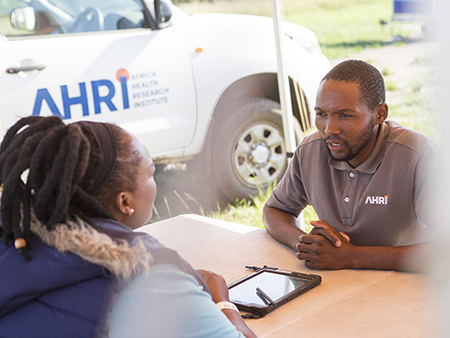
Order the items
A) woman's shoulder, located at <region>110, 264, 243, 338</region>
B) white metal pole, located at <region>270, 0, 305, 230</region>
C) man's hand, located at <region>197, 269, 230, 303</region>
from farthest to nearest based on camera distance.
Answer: white metal pole, located at <region>270, 0, 305, 230</region> → man's hand, located at <region>197, 269, 230, 303</region> → woman's shoulder, located at <region>110, 264, 243, 338</region>

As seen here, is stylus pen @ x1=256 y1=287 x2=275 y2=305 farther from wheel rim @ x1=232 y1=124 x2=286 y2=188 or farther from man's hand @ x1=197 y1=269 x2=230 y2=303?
wheel rim @ x1=232 y1=124 x2=286 y2=188

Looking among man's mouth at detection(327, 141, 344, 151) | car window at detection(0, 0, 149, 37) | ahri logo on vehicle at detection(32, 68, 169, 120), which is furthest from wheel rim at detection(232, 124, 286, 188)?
man's mouth at detection(327, 141, 344, 151)

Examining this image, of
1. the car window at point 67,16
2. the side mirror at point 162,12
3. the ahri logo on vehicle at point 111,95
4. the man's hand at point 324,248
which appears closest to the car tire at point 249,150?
the ahri logo on vehicle at point 111,95

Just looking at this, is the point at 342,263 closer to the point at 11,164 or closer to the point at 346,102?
the point at 346,102

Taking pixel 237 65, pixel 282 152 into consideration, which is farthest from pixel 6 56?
pixel 282 152

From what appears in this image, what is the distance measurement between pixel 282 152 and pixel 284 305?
2.69 meters

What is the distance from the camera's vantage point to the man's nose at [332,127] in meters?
1.83

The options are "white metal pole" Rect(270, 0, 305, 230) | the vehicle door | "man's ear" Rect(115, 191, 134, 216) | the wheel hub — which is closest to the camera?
"man's ear" Rect(115, 191, 134, 216)

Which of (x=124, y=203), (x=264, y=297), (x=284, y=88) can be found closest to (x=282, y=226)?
(x=264, y=297)

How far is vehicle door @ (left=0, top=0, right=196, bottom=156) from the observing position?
10.4ft

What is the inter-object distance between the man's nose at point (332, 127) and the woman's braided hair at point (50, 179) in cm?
94

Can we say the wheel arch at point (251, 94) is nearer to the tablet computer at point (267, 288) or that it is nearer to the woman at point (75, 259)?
the tablet computer at point (267, 288)

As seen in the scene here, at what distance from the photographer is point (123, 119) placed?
3.44m

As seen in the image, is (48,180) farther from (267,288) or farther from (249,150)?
(249,150)
